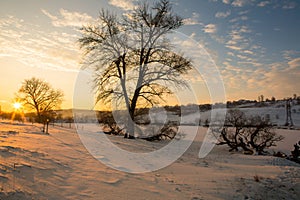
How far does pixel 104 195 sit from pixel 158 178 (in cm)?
206

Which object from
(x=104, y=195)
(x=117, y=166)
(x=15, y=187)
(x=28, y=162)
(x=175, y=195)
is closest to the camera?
(x=15, y=187)

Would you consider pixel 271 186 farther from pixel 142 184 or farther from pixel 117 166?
pixel 117 166

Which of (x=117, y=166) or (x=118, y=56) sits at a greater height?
(x=118, y=56)

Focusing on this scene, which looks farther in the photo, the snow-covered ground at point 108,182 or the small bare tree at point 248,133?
the small bare tree at point 248,133

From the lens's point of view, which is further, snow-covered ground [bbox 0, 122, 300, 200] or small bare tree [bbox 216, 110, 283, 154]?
small bare tree [bbox 216, 110, 283, 154]

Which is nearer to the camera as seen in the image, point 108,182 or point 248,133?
point 108,182

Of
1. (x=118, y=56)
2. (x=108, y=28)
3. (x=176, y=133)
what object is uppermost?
(x=108, y=28)

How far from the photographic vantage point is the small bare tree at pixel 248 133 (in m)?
21.2

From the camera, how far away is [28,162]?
521cm

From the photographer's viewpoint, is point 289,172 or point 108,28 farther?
point 108,28

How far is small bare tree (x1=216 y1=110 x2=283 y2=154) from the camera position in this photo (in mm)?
21188

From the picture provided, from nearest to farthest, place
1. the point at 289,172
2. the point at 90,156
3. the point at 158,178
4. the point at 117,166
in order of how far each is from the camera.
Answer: the point at 158,178
the point at 117,166
the point at 90,156
the point at 289,172

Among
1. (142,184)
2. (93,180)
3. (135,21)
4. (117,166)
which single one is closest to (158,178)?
(142,184)

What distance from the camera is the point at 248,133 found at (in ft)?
72.1
